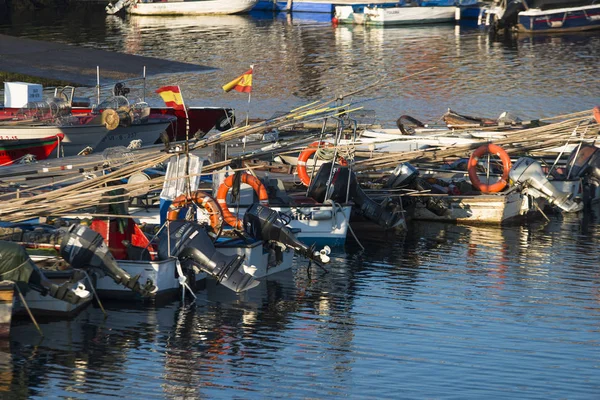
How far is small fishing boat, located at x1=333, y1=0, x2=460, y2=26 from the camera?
263 ft

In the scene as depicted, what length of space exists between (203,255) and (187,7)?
65474 mm

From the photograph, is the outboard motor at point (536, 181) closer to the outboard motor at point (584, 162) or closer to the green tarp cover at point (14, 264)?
the outboard motor at point (584, 162)

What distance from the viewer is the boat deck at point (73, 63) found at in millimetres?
53156

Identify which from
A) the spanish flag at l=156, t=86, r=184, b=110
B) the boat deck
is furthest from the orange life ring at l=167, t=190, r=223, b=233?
the boat deck

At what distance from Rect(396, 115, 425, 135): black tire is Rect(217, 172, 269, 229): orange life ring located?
36.6 feet

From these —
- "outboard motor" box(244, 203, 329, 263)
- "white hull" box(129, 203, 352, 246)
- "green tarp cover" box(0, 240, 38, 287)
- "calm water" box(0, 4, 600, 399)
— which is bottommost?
"calm water" box(0, 4, 600, 399)

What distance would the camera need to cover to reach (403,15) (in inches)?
3167

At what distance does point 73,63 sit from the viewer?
183 feet

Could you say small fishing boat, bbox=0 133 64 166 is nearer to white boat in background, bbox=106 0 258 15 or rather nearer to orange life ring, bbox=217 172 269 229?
orange life ring, bbox=217 172 269 229

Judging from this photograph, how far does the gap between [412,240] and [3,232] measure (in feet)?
36.0

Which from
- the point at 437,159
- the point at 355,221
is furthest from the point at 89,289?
the point at 437,159

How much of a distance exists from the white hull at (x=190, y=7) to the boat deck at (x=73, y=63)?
2743 cm

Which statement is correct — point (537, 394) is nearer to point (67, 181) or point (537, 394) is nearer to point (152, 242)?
point (152, 242)

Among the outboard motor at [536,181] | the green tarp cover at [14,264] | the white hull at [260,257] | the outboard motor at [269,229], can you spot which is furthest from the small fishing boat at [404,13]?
the green tarp cover at [14,264]
